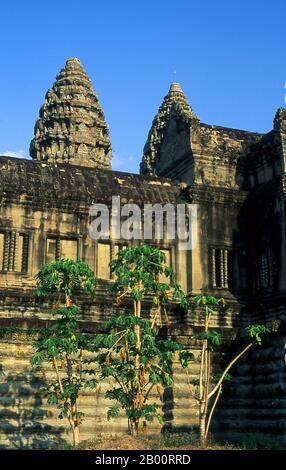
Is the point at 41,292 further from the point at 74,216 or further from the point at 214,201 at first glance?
the point at 214,201

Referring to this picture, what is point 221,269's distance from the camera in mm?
30844

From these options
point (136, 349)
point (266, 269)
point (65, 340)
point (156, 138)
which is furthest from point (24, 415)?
point (156, 138)

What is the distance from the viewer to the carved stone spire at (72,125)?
64688 millimetres

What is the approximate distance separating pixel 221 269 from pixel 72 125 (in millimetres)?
38585

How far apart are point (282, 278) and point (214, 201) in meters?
5.19

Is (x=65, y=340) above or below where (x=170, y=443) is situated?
above

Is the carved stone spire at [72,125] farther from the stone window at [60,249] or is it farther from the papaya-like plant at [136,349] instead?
the papaya-like plant at [136,349]

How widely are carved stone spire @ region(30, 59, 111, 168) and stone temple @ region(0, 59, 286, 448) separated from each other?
28.2m

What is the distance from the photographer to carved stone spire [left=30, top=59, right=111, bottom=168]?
64688 mm

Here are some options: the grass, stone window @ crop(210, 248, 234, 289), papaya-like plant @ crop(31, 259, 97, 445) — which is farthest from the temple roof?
the grass

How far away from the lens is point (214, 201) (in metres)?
31.5

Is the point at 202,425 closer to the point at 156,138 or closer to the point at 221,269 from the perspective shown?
the point at 221,269

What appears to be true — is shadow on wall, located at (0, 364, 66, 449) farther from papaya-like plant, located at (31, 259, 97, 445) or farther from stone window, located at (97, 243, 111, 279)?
stone window, located at (97, 243, 111, 279)
